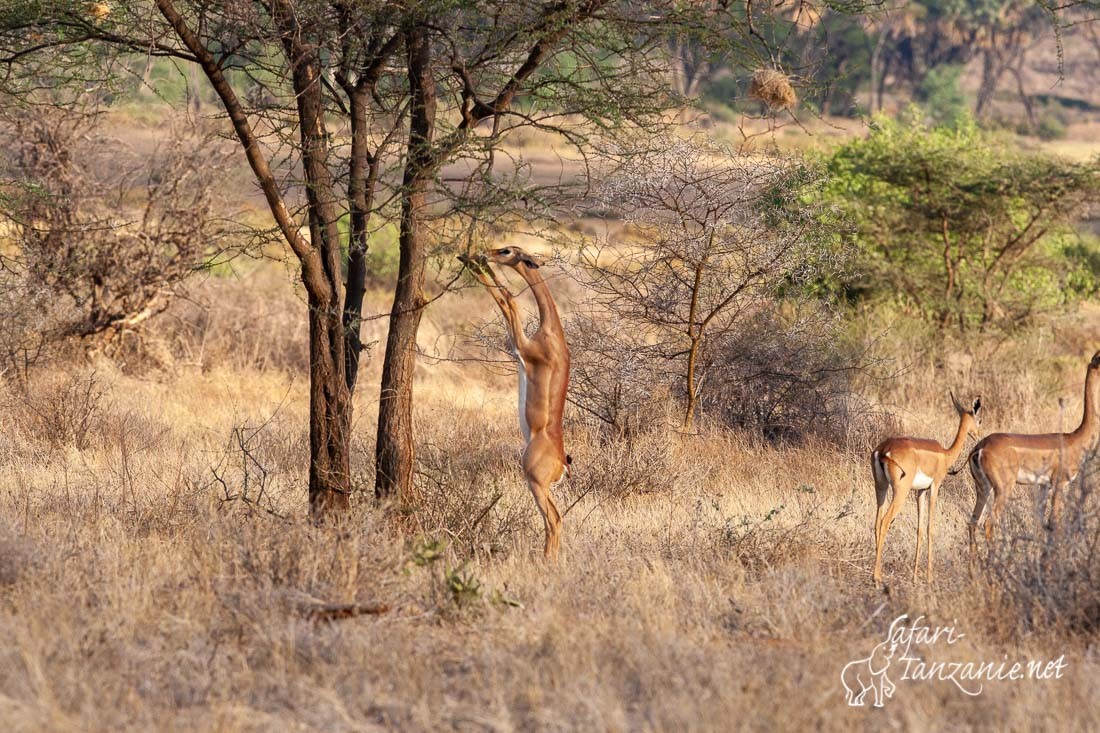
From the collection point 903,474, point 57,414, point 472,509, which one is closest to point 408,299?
point 472,509

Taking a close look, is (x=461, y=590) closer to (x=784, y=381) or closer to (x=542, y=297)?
(x=542, y=297)

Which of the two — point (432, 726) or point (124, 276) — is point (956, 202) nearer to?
point (124, 276)

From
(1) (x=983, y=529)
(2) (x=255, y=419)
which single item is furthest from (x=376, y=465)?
(2) (x=255, y=419)

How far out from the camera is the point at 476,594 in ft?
19.8

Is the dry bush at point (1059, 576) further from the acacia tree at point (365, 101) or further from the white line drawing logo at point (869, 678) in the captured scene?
the acacia tree at point (365, 101)

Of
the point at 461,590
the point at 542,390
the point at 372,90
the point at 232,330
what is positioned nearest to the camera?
the point at 461,590

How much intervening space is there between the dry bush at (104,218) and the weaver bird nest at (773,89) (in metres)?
7.51

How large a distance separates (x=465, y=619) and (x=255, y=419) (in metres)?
6.99

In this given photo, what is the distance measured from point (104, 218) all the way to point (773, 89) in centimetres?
892

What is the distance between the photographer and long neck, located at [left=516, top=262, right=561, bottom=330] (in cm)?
663

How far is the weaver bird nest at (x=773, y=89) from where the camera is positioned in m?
7.52

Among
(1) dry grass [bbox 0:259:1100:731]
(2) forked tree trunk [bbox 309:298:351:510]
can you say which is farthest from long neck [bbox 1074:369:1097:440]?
(2) forked tree trunk [bbox 309:298:351:510]

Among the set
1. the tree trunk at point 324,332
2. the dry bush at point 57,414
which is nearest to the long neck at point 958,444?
the tree trunk at point 324,332

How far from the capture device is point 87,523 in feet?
24.8
